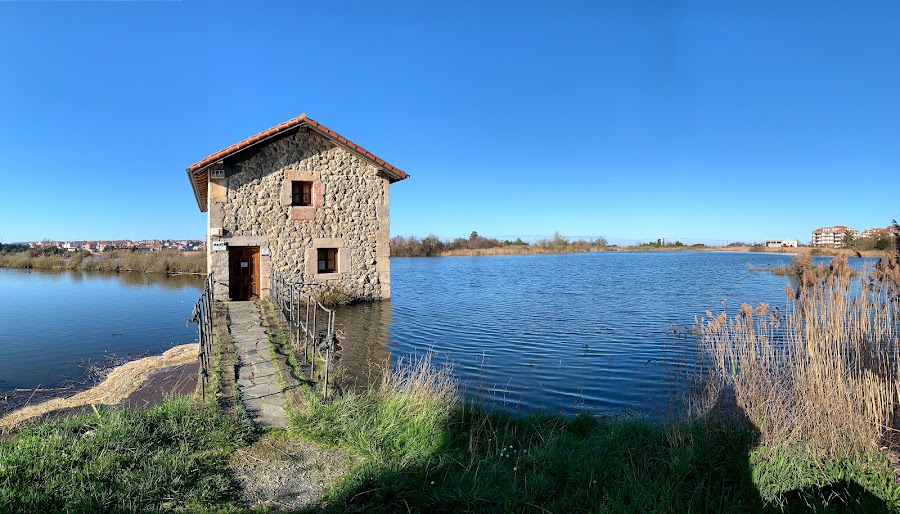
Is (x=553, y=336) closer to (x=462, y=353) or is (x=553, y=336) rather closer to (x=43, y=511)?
(x=462, y=353)

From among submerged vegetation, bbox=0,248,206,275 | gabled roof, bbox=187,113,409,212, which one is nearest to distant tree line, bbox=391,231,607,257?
submerged vegetation, bbox=0,248,206,275

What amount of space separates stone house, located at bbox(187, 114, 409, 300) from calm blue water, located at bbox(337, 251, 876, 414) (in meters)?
1.73

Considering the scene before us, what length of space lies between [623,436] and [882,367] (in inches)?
133

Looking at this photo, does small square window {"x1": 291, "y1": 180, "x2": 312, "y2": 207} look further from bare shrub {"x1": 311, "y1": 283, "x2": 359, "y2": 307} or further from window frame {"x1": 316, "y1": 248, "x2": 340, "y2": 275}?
bare shrub {"x1": 311, "y1": 283, "x2": 359, "y2": 307}

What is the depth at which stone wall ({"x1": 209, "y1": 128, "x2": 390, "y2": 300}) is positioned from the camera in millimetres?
15078

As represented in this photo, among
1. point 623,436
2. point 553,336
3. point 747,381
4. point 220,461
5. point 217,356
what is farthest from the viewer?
point 553,336

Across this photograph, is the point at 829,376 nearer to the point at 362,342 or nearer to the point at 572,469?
the point at 572,469

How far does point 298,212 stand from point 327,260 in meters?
1.83

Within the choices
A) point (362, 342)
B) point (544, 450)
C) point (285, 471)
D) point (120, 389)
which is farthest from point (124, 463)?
point (362, 342)

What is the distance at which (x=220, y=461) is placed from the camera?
435 cm

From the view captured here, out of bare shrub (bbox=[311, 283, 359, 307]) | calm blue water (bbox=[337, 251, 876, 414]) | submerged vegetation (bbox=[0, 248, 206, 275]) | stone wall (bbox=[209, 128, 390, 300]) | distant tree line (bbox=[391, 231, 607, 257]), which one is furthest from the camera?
distant tree line (bbox=[391, 231, 607, 257])

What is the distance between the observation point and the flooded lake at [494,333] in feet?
27.2

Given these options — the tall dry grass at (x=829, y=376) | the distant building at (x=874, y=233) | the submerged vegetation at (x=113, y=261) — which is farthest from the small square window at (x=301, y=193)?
the submerged vegetation at (x=113, y=261)

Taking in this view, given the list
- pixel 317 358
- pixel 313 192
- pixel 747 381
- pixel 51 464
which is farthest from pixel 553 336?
pixel 51 464
